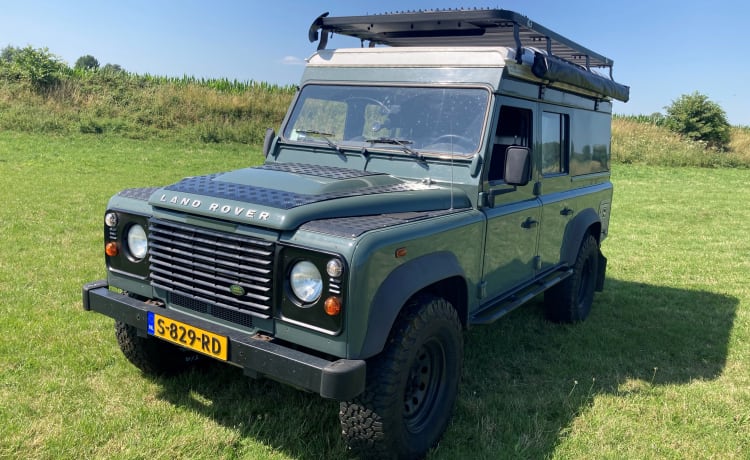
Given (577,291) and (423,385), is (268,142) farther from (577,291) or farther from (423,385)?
(577,291)

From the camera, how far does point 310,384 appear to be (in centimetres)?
287

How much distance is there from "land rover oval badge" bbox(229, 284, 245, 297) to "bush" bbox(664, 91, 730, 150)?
1277 inches

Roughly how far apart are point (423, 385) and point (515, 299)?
136 centimetres

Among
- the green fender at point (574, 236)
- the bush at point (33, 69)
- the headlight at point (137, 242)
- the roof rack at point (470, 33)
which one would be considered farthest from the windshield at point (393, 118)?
the bush at point (33, 69)

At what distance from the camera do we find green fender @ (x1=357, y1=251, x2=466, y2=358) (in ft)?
9.78

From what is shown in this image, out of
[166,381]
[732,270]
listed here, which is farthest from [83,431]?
[732,270]

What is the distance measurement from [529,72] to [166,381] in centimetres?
342

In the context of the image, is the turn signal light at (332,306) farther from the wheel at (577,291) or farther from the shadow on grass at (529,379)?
the wheel at (577,291)

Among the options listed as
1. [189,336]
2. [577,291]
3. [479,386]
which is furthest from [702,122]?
[189,336]

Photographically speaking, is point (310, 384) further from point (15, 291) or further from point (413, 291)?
point (15, 291)

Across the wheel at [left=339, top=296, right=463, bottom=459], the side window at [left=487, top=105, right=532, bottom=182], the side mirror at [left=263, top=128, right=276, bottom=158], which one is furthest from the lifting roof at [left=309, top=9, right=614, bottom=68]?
the wheel at [left=339, top=296, right=463, bottom=459]

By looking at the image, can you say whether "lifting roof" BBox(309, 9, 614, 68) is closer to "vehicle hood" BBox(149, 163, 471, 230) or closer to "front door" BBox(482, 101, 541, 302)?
"front door" BBox(482, 101, 541, 302)

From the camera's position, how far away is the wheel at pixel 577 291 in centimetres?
595

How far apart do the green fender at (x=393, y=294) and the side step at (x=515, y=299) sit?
0.86 m
